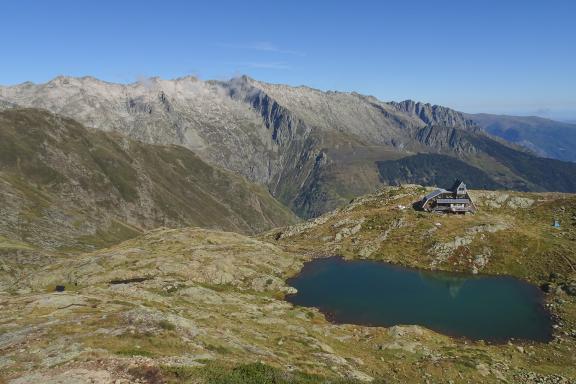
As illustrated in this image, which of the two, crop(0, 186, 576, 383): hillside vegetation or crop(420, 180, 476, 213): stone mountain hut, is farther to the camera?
crop(420, 180, 476, 213): stone mountain hut

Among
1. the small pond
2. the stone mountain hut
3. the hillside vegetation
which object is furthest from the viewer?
the stone mountain hut

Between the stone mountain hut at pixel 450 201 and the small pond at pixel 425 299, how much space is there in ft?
118

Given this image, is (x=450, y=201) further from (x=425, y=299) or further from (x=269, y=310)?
(x=269, y=310)

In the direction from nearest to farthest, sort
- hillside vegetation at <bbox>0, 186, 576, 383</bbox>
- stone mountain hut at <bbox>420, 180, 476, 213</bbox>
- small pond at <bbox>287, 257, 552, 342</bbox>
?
hillside vegetation at <bbox>0, 186, 576, 383</bbox>
small pond at <bbox>287, 257, 552, 342</bbox>
stone mountain hut at <bbox>420, 180, 476, 213</bbox>

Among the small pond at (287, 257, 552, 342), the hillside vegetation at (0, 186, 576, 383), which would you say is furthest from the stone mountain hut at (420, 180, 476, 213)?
the small pond at (287, 257, 552, 342)

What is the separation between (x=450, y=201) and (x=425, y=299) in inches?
2160

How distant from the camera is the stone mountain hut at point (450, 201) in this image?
5344 inches

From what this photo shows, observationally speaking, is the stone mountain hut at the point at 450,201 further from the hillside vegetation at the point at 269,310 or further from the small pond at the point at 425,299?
the small pond at the point at 425,299

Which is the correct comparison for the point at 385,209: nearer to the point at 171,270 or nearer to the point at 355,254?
the point at 355,254

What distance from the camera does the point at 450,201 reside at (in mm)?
135875

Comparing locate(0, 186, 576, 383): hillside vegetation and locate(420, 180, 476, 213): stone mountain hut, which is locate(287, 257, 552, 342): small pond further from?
locate(420, 180, 476, 213): stone mountain hut

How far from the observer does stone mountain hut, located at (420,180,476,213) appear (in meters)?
136

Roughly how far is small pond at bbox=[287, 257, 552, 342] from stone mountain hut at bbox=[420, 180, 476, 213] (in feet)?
118

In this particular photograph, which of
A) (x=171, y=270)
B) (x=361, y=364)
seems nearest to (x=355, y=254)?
(x=171, y=270)
